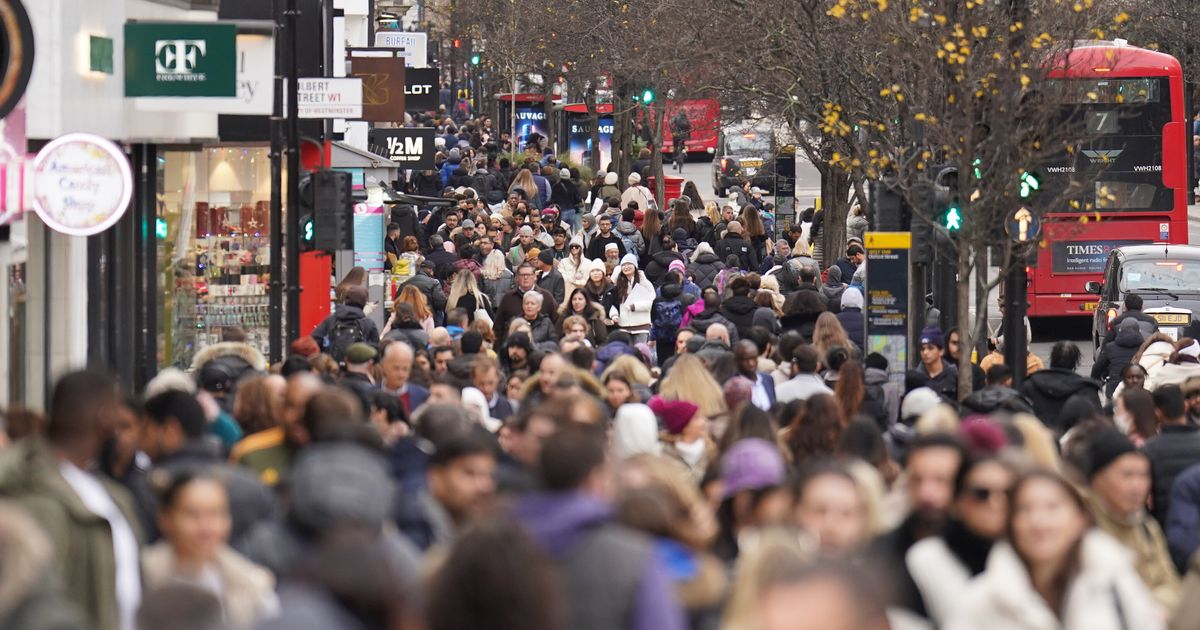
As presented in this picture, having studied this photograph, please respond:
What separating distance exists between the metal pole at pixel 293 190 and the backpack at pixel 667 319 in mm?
3524

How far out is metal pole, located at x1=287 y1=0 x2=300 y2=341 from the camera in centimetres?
1942

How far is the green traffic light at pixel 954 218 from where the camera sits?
56.1ft

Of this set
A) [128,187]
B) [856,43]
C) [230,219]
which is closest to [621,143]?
[856,43]

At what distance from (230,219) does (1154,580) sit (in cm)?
1610

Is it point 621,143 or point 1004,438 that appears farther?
point 621,143

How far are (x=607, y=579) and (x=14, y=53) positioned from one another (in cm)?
773

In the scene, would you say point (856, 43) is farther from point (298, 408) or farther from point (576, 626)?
point (576, 626)

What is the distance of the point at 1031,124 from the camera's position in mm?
17016

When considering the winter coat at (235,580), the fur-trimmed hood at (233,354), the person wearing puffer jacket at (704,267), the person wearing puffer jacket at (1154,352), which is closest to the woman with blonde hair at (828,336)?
the person wearing puffer jacket at (1154,352)

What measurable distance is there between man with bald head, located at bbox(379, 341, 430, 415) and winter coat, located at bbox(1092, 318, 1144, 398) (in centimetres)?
856

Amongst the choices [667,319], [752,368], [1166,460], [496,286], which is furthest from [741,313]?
[1166,460]

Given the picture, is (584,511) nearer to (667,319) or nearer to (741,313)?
(741,313)

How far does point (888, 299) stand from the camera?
58.6 ft

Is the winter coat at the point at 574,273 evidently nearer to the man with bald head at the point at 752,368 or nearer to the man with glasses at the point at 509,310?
the man with glasses at the point at 509,310
